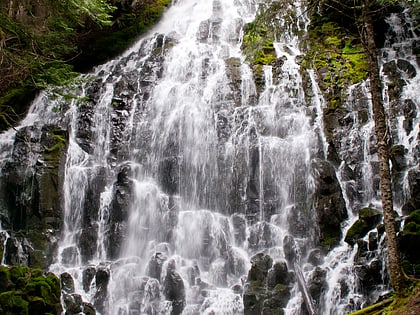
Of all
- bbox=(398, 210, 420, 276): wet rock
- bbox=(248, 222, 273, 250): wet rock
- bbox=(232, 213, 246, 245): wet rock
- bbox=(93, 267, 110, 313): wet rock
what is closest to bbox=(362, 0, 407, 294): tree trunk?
bbox=(398, 210, 420, 276): wet rock

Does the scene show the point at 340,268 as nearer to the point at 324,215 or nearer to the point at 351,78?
the point at 324,215

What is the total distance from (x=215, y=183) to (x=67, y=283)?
521 centimetres

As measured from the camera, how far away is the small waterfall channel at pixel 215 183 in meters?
11.1

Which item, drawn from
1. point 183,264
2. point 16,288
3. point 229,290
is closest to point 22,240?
point 16,288

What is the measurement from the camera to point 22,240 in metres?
13.3

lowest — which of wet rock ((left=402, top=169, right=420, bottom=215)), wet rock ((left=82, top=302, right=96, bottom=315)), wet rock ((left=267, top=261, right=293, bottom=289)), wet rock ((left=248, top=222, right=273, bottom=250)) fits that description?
wet rock ((left=82, top=302, right=96, bottom=315))

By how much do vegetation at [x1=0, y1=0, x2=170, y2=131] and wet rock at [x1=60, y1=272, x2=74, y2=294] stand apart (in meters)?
4.02

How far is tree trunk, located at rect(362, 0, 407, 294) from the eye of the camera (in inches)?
263

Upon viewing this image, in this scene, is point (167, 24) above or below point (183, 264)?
above

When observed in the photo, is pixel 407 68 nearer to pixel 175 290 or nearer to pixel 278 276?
pixel 278 276

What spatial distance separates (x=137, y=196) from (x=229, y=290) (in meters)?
4.39

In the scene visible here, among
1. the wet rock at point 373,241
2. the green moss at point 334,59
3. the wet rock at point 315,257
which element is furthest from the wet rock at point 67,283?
the green moss at point 334,59

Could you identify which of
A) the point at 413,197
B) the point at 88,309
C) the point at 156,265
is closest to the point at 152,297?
the point at 156,265

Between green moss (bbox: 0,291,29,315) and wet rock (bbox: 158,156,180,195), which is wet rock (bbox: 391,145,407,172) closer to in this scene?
wet rock (bbox: 158,156,180,195)
